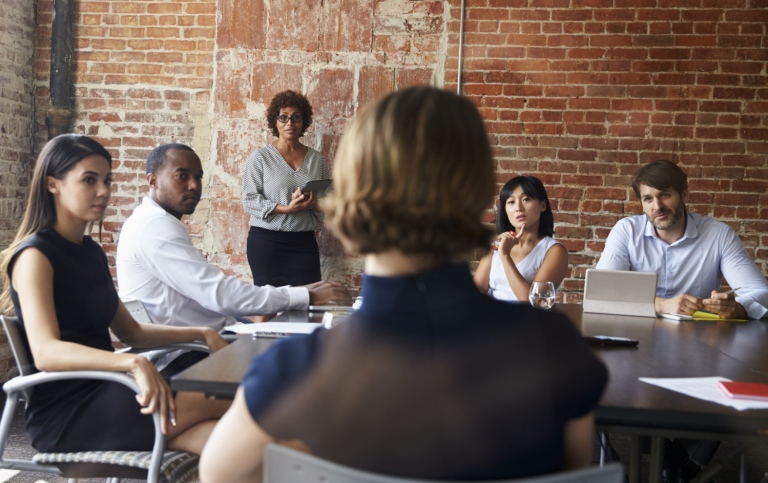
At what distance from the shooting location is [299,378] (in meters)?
0.99

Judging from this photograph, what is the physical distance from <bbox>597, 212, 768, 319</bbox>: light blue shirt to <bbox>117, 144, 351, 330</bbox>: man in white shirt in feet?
4.87

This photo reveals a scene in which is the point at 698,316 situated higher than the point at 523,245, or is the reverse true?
the point at 523,245

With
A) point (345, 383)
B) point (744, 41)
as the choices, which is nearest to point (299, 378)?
point (345, 383)

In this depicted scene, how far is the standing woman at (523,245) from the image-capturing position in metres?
3.73

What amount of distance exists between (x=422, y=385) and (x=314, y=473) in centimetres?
17

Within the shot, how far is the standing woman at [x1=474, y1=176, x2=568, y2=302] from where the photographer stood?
12.2 ft

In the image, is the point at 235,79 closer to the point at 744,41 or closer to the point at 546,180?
the point at 546,180

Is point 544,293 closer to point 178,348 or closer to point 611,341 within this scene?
point 611,341

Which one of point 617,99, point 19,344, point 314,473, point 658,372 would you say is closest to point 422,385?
point 314,473

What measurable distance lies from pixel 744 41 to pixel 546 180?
1.58 metres

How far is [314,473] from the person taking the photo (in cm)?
97

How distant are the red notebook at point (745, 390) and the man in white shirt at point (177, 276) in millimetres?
1726

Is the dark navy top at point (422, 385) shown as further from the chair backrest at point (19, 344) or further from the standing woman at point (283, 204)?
the standing woman at point (283, 204)

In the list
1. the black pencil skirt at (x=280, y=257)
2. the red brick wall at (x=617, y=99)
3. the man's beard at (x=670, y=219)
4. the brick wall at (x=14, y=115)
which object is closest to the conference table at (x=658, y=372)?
the man's beard at (x=670, y=219)
